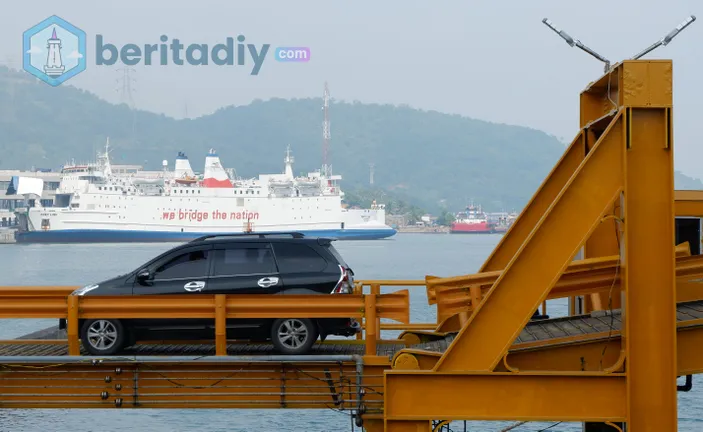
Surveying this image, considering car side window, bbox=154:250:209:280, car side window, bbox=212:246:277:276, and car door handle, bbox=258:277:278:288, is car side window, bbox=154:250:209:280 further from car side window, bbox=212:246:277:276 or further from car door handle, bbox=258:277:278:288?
car door handle, bbox=258:277:278:288

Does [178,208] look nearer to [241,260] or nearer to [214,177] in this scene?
[214,177]

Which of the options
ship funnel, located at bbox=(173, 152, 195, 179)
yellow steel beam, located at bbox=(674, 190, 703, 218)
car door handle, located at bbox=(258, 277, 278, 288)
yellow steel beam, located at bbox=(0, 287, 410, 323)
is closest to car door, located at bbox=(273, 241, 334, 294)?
car door handle, located at bbox=(258, 277, 278, 288)


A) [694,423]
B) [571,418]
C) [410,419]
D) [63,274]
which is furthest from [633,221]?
[63,274]

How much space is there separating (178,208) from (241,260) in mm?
136042

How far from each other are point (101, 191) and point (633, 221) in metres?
140

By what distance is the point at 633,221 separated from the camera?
25.5 ft

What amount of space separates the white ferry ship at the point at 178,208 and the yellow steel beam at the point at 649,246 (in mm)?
131058

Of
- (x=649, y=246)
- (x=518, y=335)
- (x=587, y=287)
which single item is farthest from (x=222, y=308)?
(x=649, y=246)

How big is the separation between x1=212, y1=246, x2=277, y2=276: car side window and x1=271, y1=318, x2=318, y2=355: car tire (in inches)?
Answer: 41.8

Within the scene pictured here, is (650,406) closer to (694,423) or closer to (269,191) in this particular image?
(694,423)

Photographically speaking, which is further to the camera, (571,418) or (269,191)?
(269,191)

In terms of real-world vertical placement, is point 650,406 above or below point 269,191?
below

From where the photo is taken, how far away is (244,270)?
10953 millimetres

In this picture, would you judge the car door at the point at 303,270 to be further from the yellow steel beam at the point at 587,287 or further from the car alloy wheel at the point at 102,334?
the car alloy wheel at the point at 102,334
